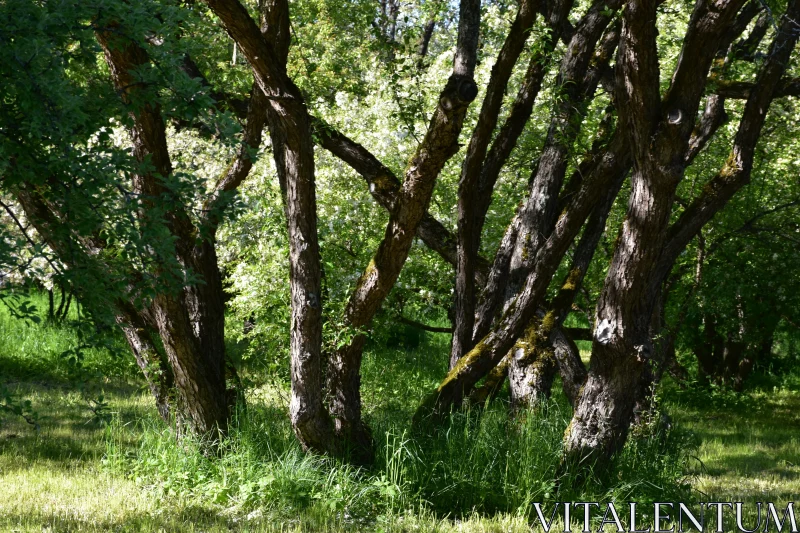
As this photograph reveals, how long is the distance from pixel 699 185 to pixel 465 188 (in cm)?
549

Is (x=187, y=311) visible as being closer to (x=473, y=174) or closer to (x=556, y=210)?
(x=473, y=174)

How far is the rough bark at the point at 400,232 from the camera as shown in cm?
590

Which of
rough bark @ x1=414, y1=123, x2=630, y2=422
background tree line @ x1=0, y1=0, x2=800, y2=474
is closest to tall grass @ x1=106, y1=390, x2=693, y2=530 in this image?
background tree line @ x1=0, y1=0, x2=800, y2=474

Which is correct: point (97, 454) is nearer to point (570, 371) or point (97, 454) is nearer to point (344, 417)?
point (344, 417)

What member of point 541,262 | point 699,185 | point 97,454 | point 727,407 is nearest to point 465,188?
point 541,262

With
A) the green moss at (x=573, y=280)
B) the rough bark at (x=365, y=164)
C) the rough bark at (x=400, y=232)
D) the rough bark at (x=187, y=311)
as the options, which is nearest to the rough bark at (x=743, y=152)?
the green moss at (x=573, y=280)

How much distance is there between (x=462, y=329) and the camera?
818 cm

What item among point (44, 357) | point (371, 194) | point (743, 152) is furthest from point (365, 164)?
point (44, 357)

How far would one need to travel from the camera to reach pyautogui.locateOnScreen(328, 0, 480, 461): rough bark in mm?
5898

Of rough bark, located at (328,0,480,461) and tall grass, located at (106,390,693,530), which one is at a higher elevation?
rough bark, located at (328,0,480,461)

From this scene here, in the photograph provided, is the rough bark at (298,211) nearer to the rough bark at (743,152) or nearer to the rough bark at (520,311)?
the rough bark at (520,311)

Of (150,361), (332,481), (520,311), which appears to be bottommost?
(332,481)

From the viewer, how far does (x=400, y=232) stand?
6.41m

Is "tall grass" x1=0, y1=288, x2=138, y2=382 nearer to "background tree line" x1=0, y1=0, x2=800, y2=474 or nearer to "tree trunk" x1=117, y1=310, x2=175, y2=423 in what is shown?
"background tree line" x1=0, y1=0, x2=800, y2=474
